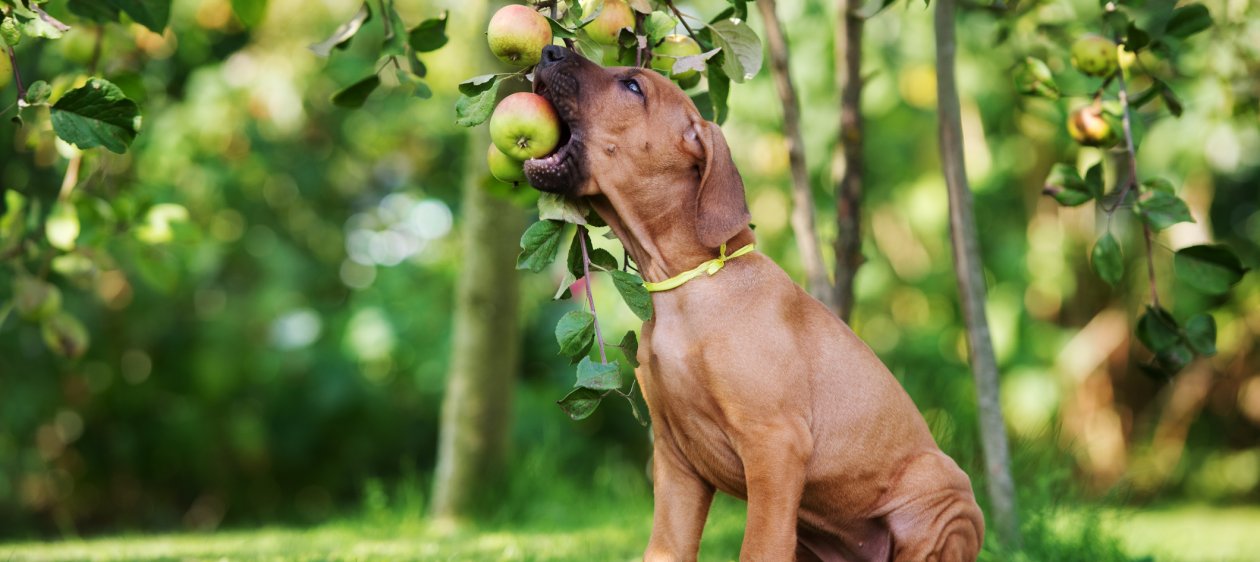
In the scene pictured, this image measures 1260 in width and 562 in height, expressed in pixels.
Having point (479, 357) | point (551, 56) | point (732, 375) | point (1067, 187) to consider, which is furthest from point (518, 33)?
point (479, 357)

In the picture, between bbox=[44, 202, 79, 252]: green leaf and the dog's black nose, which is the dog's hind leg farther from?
bbox=[44, 202, 79, 252]: green leaf

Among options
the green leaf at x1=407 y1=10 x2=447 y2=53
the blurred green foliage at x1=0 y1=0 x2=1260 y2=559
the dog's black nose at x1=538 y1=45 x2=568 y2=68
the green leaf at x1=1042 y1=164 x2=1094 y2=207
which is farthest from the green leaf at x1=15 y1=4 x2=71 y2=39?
the blurred green foliage at x1=0 y1=0 x2=1260 y2=559

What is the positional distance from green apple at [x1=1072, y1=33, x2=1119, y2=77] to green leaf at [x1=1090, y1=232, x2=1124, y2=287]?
48 centimetres

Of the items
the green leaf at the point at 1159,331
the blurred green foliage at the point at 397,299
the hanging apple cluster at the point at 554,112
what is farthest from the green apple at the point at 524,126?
the blurred green foliage at the point at 397,299

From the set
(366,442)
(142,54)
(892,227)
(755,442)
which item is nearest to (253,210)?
(366,442)

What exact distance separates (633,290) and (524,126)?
41 cm

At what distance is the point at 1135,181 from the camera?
3.07 m

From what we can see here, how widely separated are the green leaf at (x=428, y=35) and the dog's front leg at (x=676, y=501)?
3.58 feet

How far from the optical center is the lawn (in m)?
3.84

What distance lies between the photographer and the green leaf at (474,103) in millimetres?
2449

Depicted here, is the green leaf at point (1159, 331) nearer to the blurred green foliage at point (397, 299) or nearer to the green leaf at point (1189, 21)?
the green leaf at point (1189, 21)

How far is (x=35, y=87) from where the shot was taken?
2.49 m

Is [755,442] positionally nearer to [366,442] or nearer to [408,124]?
[366,442]

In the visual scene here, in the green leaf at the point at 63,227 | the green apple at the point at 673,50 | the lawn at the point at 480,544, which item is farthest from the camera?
the lawn at the point at 480,544
